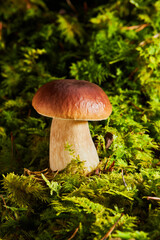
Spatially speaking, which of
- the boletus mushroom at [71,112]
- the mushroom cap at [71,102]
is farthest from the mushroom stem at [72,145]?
the mushroom cap at [71,102]

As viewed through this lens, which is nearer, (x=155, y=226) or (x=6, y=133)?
(x=155, y=226)

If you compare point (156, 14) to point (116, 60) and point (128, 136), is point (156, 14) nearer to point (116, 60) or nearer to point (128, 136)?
Answer: point (116, 60)

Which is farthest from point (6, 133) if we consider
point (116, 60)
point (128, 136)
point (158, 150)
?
point (158, 150)

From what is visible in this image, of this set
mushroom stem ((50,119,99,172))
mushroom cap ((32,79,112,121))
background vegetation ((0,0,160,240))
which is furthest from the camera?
mushroom stem ((50,119,99,172))

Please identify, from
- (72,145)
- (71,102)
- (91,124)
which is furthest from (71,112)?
(91,124)

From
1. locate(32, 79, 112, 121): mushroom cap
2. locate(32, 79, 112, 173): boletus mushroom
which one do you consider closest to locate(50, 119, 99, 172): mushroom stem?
locate(32, 79, 112, 173): boletus mushroom

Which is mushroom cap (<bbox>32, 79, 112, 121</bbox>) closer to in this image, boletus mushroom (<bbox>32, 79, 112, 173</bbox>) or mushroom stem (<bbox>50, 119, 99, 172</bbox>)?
boletus mushroom (<bbox>32, 79, 112, 173</bbox>)

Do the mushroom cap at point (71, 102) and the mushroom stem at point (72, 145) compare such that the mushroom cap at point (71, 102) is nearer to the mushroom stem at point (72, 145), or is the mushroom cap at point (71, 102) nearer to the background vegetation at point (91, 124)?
the mushroom stem at point (72, 145)

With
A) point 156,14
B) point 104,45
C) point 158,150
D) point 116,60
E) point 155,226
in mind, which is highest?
point 156,14

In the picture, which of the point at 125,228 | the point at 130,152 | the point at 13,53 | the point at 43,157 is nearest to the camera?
the point at 125,228
